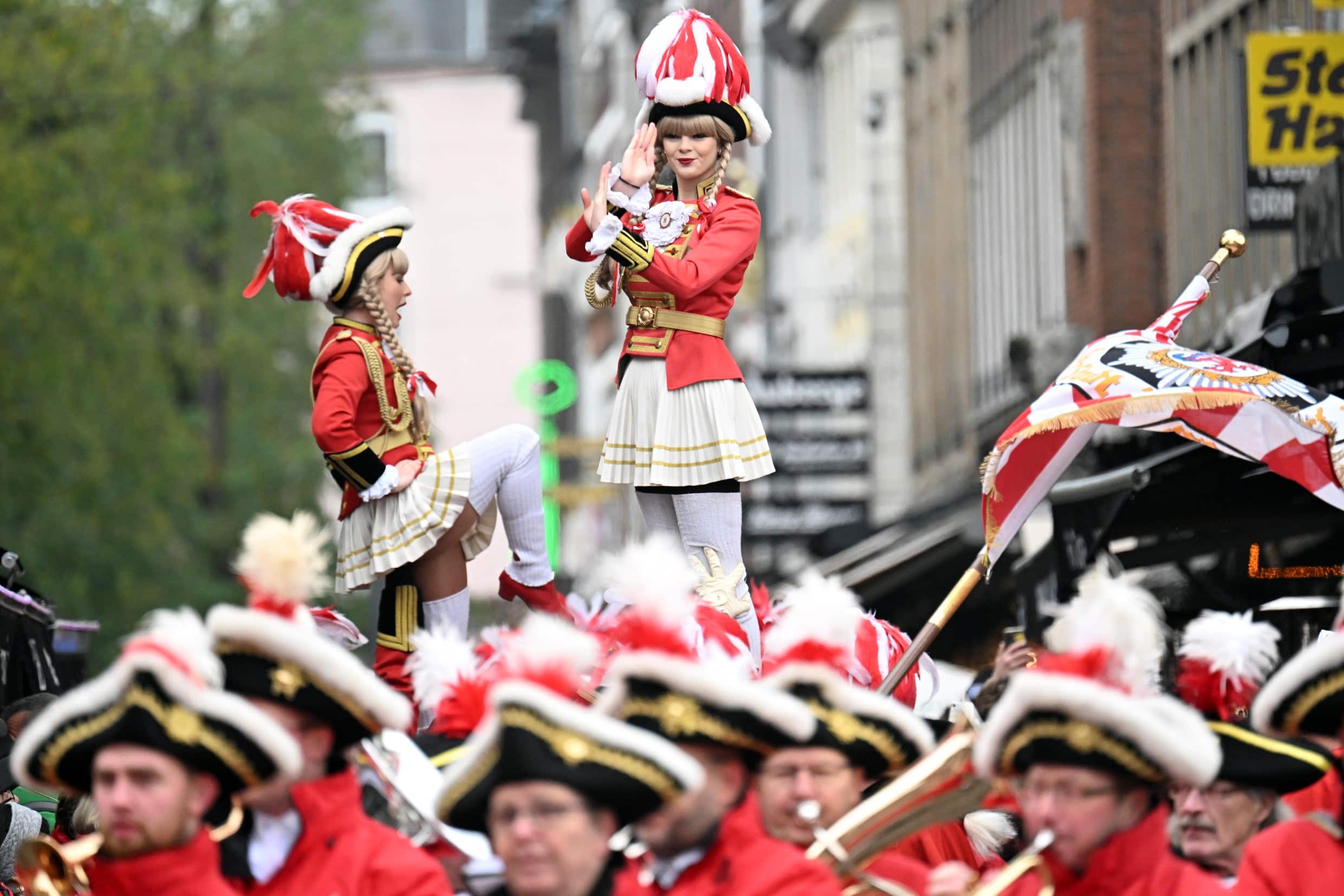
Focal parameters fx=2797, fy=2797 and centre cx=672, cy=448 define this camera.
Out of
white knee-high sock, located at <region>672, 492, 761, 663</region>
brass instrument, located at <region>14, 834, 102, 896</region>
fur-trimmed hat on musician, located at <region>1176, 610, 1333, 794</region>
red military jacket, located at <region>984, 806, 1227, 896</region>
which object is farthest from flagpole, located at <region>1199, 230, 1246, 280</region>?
brass instrument, located at <region>14, 834, 102, 896</region>

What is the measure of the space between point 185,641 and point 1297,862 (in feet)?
8.85

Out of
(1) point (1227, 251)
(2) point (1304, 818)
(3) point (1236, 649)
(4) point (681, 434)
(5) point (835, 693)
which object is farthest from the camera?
(1) point (1227, 251)

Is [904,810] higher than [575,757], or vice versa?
[575,757]

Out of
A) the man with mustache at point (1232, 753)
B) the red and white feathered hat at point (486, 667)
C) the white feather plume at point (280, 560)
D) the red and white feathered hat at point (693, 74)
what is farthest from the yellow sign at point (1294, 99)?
the white feather plume at point (280, 560)

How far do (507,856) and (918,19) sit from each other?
26061 millimetres

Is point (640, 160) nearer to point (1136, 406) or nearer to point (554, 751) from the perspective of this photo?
point (1136, 406)

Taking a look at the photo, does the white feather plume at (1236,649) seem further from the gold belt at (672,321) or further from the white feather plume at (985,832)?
the gold belt at (672,321)

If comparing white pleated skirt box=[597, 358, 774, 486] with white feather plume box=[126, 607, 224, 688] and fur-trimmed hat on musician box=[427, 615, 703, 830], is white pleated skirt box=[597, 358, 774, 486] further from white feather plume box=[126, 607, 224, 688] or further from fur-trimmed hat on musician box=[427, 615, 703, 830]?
white feather plume box=[126, 607, 224, 688]

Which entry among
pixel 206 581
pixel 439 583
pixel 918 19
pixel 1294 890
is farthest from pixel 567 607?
pixel 206 581

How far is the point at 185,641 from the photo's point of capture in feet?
21.7

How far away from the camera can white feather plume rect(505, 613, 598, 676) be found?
665 cm

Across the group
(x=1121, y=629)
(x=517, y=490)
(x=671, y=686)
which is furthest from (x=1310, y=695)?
(x=517, y=490)

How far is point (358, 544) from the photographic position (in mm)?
9828

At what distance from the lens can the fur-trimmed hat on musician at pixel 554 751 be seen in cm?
641
